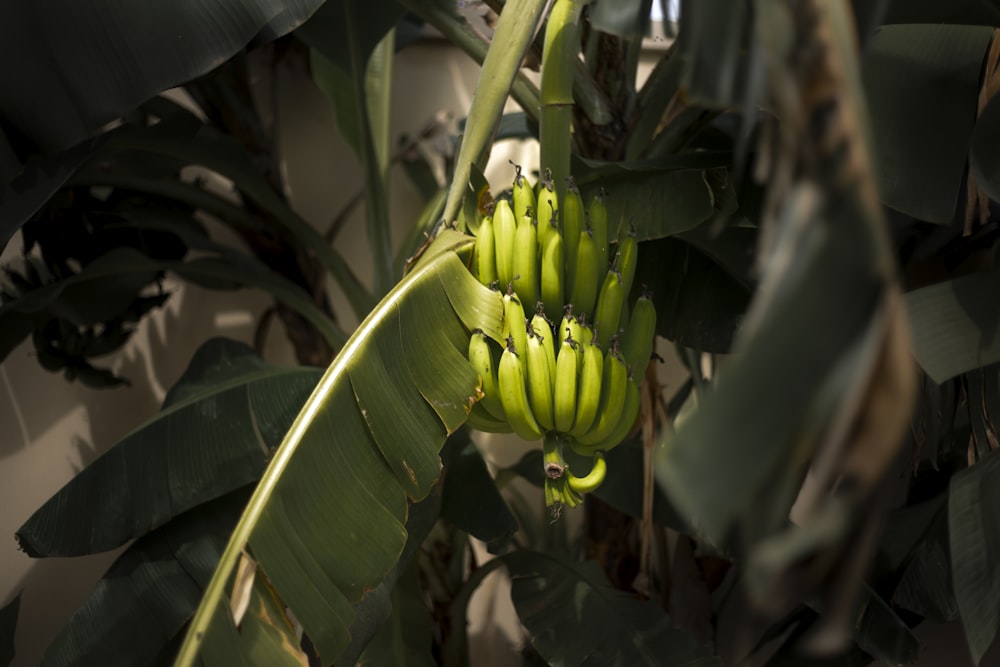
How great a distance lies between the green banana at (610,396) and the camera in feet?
2.10

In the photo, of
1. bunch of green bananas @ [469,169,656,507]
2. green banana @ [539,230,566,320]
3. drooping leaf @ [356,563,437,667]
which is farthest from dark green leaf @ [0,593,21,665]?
green banana @ [539,230,566,320]

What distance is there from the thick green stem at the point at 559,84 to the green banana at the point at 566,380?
142 mm

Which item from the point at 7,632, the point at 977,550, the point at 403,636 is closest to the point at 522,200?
the point at 977,550

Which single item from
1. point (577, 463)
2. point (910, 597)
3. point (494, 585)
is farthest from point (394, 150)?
point (910, 597)

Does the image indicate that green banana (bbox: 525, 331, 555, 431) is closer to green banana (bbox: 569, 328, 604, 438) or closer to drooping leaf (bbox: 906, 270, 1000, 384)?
green banana (bbox: 569, 328, 604, 438)

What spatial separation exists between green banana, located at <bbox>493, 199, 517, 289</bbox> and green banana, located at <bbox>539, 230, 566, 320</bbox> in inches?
1.1

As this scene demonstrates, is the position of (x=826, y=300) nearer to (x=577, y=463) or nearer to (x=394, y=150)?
(x=577, y=463)

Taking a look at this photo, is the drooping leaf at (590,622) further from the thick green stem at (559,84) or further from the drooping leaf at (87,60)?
the drooping leaf at (87,60)

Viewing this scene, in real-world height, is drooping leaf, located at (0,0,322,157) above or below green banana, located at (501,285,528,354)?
above

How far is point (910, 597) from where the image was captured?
98 centimetres

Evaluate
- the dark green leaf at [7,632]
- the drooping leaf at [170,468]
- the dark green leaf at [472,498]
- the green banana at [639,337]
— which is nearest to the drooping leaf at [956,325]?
the green banana at [639,337]

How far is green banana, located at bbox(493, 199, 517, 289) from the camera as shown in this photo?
2.18ft

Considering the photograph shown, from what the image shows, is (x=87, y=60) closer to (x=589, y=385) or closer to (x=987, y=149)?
(x=589, y=385)

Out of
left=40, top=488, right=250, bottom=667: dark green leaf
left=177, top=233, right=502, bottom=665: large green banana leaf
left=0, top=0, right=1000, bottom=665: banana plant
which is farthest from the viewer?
left=40, top=488, right=250, bottom=667: dark green leaf
